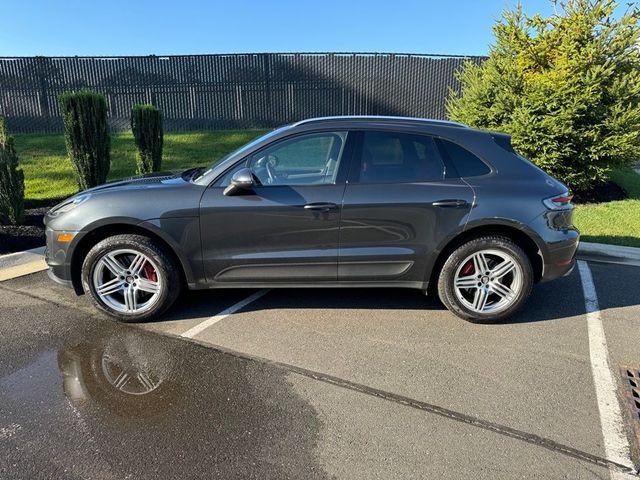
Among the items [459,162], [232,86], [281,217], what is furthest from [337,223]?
[232,86]

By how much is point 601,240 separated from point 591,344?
331cm

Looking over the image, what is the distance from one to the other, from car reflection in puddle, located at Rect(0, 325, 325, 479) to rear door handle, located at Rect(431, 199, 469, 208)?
5.97 feet

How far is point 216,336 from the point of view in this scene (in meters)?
3.63

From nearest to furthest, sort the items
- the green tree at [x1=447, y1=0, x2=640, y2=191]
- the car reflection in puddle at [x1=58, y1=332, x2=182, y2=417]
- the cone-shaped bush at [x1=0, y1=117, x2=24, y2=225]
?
the car reflection in puddle at [x1=58, y1=332, x2=182, y2=417]
the cone-shaped bush at [x1=0, y1=117, x2=24, y2=225]
the green tree at [x1=447, y1=0, x2=640, y2=191]

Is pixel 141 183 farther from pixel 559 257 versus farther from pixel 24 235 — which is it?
pixel 559 257

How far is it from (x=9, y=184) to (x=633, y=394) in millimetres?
7204

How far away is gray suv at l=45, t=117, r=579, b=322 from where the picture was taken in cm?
368

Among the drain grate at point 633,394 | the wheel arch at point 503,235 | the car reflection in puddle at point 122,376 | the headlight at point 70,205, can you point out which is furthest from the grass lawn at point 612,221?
the headlight at point 70,205

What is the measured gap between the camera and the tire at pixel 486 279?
3779 mm

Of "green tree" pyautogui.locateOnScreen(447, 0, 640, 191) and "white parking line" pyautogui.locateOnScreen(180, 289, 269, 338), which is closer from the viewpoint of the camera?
"white parking line" pyautogui.locateOnScreen(180, 289, 269, 338)

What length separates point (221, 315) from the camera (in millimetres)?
4004

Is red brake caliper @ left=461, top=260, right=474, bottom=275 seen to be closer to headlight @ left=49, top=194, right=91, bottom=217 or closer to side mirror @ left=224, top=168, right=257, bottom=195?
side mirror @ left=224, top=168, right=257, bottom=195

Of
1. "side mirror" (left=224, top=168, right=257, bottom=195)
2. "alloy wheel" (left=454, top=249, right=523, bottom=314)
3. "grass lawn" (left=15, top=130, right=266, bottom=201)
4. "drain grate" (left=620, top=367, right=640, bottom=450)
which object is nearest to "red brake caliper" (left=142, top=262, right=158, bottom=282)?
"side mirror" (left=224, top=168, right=257, bottom=195)

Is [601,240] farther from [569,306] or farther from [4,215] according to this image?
[4,215]
